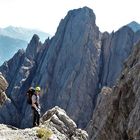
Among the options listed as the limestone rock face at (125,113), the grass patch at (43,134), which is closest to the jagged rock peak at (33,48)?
the grass patch at (43,134)

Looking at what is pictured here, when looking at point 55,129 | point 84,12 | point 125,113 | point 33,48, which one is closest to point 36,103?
point 55,129

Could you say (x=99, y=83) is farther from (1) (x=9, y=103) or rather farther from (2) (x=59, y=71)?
(1) (x=9, y=103)

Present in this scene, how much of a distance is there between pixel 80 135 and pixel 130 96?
1700cm

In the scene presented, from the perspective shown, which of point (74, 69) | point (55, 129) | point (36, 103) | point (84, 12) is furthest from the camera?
point (84, 12)

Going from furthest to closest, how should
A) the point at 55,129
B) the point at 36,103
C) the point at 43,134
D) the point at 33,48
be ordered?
the point at 33,48 → the point at 55,129 → the point at 36,103 → the point at 43,134

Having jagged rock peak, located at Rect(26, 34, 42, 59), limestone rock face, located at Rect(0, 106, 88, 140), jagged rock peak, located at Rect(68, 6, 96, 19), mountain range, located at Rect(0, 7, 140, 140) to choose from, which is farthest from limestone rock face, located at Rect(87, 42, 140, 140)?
jagged rock peak, located at Rect(26, 34, 42, 59)

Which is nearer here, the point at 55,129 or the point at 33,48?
the point at 55,129

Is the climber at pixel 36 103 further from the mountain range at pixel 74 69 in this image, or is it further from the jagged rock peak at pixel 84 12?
the jagged rock peak at pixel 84 12

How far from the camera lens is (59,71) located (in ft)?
510

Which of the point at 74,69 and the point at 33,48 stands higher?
the point at 33,48

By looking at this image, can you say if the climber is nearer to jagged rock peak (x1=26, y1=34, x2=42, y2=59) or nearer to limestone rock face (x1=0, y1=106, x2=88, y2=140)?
limestone rock face (x1=0, y1=106, x2=88, y2=140)

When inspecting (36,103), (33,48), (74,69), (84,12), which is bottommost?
(36,103)

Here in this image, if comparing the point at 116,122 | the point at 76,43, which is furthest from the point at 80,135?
the point at 76,43

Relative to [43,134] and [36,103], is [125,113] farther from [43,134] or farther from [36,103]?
[36,103]
